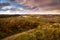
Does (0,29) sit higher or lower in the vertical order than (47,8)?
lower

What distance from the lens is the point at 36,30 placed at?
7.49 feet

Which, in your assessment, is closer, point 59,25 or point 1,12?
point 59,25

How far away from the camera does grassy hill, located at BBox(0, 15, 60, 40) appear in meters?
2.21

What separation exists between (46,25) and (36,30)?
204 mm

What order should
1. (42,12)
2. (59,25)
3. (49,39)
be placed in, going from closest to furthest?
1. (49,39)
2. (59,25)
3. (42,12)

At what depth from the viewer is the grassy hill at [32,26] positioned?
7.26 ft

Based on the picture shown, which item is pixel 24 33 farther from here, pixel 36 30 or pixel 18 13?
pixel 18 13

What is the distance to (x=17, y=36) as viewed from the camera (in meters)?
2.22

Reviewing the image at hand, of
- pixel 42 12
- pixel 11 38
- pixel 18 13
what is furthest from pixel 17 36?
pixel 42 12

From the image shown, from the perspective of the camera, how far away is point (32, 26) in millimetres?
2357

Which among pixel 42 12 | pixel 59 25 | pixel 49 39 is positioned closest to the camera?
pixel 49 39

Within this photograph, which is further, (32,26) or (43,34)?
(32,26)

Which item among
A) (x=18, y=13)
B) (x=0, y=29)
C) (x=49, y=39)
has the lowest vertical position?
(x=49, y=39)

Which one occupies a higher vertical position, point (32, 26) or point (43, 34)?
point (32, 26)
